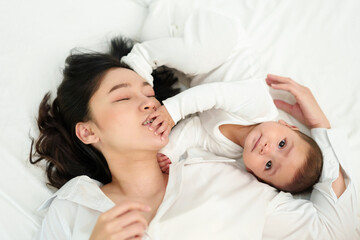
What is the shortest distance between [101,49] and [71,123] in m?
0.48

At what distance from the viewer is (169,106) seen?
1.40 meters

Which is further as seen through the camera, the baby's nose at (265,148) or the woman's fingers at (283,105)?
the woman's fingers at (283,105)

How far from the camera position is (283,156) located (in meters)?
1.38

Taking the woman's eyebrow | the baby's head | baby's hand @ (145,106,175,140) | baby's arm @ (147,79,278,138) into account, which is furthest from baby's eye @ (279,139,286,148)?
the woman's eyebrow

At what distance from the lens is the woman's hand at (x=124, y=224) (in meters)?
0.99

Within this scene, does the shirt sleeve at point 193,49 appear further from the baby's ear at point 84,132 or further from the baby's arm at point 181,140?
the baby's ear at point 84,132

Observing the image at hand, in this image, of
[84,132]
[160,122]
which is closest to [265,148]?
[160,122]

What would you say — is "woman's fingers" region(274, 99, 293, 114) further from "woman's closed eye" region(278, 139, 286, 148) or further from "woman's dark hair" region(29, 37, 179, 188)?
"woman's dark hair" region(29, 37, 179, 188)

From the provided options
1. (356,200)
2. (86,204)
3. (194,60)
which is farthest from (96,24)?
(356,200)

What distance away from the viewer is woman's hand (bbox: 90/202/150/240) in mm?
993

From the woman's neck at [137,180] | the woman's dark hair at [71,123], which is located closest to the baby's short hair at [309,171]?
the woman's neck at [137,180]

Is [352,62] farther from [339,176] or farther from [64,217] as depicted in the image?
[64,217]

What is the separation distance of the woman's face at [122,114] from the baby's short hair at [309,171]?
1.92 ft

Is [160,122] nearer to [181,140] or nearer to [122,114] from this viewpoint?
[122,114]
